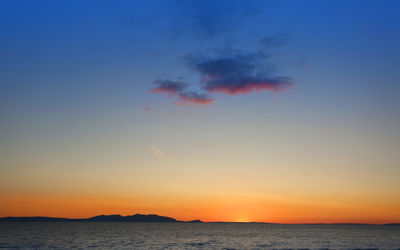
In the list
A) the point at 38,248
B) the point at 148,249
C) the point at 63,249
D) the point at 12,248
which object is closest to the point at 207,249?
the point at 148,249

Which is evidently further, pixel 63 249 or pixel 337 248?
pixel 337 248

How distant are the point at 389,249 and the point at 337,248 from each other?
12483 millimetres

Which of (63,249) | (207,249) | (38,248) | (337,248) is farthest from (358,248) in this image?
(38,248)

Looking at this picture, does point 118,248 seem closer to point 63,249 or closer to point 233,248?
point 63,249

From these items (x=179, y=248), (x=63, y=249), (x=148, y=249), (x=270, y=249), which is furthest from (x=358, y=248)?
(x=63, y=249)

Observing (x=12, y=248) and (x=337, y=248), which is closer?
(x=12, y=248)

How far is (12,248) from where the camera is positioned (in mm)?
84438

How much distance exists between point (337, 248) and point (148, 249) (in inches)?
1906

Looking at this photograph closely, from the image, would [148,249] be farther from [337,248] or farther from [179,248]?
[337,248]

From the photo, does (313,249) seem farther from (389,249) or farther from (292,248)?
(389,249)

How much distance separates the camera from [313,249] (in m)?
87.2

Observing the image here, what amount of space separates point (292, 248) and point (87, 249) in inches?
2022

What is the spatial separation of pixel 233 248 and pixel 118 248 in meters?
28.9

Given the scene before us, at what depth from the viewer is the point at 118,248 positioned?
86.9 meters
